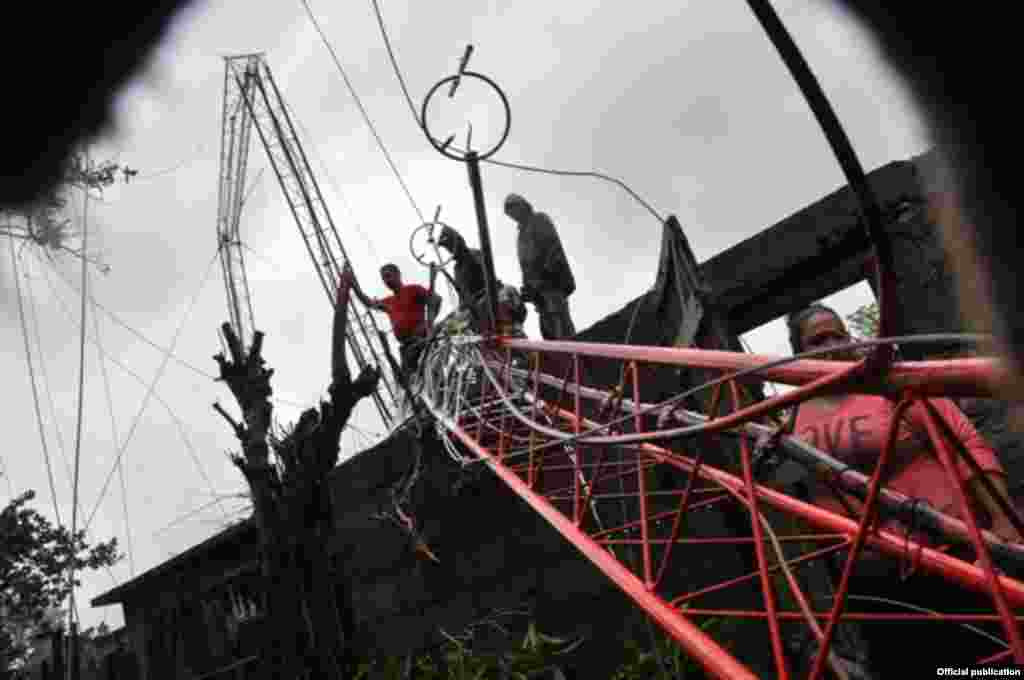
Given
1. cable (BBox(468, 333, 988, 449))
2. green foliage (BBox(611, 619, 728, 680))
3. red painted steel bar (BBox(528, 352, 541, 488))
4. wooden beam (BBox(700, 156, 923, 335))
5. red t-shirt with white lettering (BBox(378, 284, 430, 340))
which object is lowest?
green foliage (BBox(611, 619, 728, 680))

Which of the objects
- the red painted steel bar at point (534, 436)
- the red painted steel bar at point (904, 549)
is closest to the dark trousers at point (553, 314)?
the red painted steel bar at point (534, 436)

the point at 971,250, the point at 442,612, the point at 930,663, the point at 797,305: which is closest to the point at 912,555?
the point at 930,663

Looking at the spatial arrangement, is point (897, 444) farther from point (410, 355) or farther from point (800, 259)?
point (410, 355)

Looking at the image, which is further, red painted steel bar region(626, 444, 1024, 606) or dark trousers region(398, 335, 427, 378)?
dark trousers region(398, 335, 427, 378)

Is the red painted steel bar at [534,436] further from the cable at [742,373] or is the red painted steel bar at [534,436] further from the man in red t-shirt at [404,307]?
the man in red t-shirt at [404,307]

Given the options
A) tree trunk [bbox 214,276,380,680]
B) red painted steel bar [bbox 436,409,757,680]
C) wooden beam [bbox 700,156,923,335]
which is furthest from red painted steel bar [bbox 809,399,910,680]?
wooden beam [bbox 700,156,923,335]

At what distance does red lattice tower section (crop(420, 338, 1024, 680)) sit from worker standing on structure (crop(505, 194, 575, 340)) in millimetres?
934

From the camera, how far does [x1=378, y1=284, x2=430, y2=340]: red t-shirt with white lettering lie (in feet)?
27.1

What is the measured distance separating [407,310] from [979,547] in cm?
695

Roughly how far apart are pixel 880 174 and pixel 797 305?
126cm

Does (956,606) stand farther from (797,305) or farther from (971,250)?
(971,250)

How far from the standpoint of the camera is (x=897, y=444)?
2.96 m

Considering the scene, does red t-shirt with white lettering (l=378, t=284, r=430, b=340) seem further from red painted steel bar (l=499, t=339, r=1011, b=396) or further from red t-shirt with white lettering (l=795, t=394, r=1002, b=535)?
red t-shirt with white lettering (l=795, t=394, r=1002, b=535)

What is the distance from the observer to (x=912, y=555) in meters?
2.74
